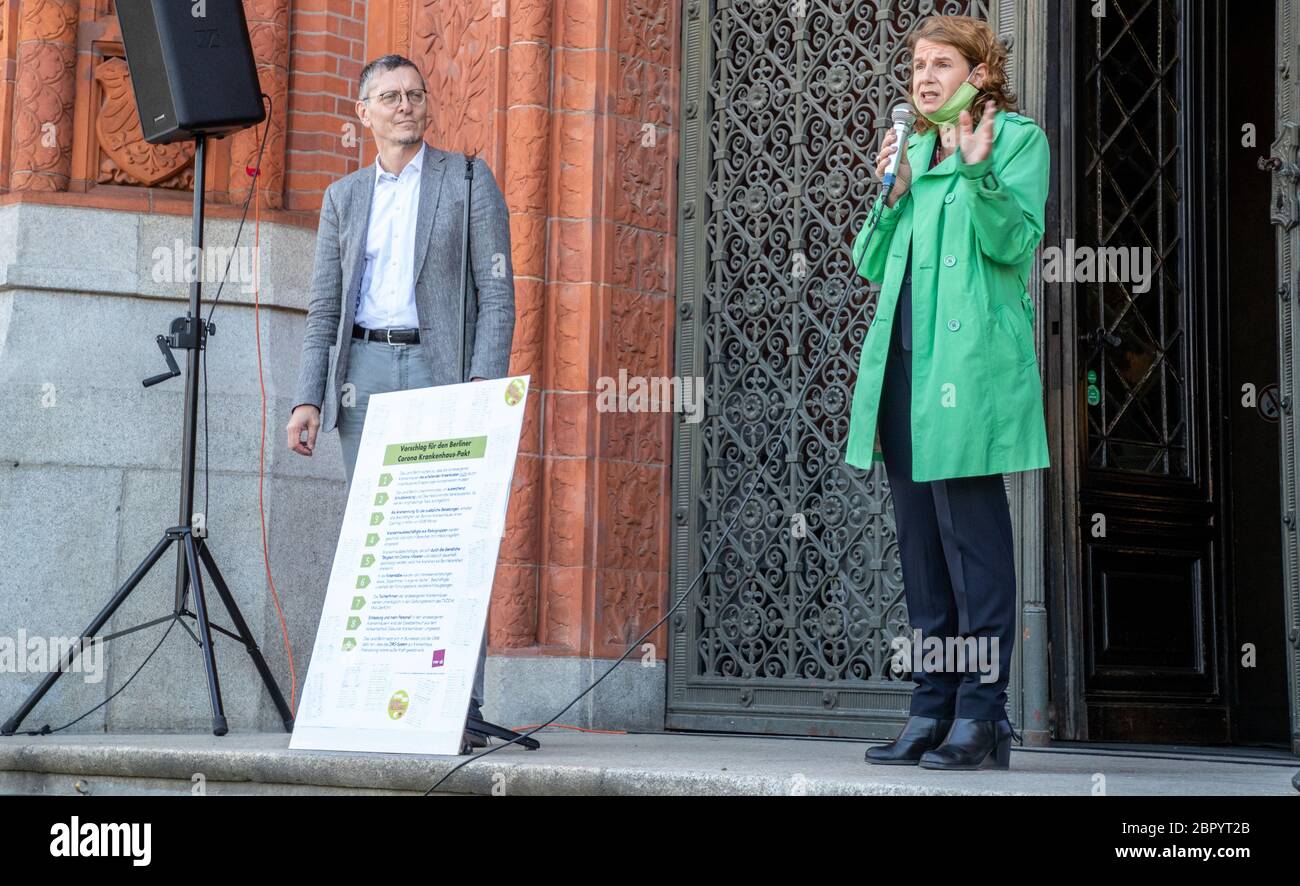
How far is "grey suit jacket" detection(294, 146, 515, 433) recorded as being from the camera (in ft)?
17.0

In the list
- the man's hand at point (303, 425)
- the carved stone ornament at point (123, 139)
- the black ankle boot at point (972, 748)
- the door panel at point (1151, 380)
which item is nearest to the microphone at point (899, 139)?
the black ankle boot at point (972, 748)

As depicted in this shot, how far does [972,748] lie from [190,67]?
415cm

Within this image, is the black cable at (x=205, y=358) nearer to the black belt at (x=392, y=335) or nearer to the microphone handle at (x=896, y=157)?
the black belt at (x=392, y=335)

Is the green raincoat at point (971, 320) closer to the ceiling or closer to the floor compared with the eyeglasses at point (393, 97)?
closer to the floor

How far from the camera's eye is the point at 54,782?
5.08 m

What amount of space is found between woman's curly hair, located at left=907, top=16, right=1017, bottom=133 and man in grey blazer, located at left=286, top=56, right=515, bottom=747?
5.58 feet

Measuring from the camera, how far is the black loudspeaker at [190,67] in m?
6.32

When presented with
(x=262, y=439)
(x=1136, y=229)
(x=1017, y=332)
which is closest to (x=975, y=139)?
(x=1017, y=332)

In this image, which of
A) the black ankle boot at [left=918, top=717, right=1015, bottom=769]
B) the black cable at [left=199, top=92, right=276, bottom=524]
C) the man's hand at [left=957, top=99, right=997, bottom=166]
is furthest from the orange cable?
the man's hand at [left=957, top=99, right=997, bottom=166]

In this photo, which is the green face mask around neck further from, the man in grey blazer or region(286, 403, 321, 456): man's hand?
region(286, 403, 321, 456): man's hand

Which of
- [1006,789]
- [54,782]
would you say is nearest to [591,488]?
[54,782]

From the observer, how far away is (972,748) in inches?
157

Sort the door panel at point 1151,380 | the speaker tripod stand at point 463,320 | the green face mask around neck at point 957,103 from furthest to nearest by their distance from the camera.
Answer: the door panel at point 1151,380
the speaker tripod stand at point 463,320
the green face mask around neck at point 957,103

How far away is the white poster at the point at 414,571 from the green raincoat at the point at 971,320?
1.11 metres
